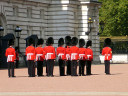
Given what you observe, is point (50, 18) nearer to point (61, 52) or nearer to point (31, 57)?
point (61, 52)

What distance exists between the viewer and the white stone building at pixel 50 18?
1656 inches

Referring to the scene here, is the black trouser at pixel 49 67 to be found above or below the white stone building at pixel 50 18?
below

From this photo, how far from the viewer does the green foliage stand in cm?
7506

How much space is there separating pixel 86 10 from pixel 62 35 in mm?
3389

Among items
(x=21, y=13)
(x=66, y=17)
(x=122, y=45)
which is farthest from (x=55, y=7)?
(x=122, y=45)

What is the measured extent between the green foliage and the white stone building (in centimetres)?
2344

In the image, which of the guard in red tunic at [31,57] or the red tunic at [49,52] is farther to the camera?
the red tunic at [49,52]

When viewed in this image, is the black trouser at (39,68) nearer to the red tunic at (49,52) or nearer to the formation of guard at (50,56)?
the formation of guard at (50,56)

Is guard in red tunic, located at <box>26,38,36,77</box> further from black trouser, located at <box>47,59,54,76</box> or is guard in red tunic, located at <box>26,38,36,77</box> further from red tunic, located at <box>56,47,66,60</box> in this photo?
red tunic, located at <box>56,47,66,60</box>

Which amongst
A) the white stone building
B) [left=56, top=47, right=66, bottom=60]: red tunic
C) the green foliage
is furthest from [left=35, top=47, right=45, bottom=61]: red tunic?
the green foliage

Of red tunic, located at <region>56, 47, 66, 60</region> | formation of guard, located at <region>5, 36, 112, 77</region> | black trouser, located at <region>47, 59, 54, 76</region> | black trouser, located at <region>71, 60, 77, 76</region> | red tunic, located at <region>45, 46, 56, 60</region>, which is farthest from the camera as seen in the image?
red tunic, located at <region>56, 47, 66, 60</region>

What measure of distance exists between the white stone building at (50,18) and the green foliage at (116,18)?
23443 millimetres

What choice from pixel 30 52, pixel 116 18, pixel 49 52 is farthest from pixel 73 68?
pixel 116 18

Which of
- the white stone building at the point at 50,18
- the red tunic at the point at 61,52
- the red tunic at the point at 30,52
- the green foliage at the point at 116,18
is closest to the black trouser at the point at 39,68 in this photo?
the red tunic at the point at 30,52
